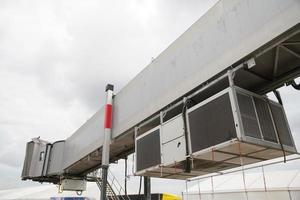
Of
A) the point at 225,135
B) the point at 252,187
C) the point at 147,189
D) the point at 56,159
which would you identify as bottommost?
the point at 147,189

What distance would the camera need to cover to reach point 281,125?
16.1 feet

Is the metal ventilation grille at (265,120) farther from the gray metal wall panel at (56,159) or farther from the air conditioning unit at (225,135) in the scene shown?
the gray metal wall panel at (56,159)

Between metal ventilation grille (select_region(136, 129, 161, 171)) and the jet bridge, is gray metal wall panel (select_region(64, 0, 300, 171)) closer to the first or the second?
the jet bridge

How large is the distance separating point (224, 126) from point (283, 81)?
1727 millimetres

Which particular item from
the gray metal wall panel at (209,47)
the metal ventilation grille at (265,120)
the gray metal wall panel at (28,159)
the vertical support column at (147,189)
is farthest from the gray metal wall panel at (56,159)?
the metal ventilation grille at (265,120)

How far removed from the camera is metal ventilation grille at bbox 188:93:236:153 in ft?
13.9

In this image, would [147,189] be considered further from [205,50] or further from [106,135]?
[205,50]

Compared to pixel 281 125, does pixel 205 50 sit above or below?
above

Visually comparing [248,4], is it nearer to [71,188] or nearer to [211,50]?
[211,50]

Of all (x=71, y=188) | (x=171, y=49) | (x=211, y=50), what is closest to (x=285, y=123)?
(x=211, y=50)

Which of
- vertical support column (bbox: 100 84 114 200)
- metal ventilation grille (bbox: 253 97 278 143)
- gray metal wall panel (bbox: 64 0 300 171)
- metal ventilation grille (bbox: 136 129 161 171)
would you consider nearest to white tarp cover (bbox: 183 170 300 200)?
vertical support column (bbox: 100 84 114 200)

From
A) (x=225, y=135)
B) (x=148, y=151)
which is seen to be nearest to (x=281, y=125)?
(x=225, y=135)

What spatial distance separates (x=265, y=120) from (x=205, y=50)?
1829 millimetres

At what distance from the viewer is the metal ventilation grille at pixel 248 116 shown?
4.13m
